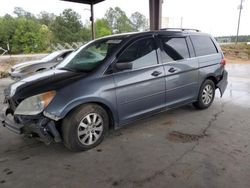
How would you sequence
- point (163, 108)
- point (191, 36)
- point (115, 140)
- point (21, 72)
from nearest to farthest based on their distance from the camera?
point (115, 140) < point (163, 108) < point (191, 36) < point (21, 72)

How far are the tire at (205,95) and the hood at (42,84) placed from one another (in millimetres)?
2422

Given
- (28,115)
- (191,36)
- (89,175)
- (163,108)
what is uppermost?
(191,36)

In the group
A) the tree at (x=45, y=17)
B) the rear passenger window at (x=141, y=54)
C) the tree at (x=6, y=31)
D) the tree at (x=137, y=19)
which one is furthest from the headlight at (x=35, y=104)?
the tree at (x=45, y=17)

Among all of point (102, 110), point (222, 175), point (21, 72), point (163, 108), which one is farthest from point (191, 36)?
point (21, 72)

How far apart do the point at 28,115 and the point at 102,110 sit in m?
0.91

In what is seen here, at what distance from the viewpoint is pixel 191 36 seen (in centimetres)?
415

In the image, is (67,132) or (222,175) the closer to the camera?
(222,175)

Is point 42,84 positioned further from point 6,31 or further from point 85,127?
point 6,31

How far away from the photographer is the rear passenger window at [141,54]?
10.7 ft

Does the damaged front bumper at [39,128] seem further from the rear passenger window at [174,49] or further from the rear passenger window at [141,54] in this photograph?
the rear passenger window at [174,49]

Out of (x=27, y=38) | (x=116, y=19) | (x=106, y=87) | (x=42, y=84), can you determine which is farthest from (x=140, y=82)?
(x=116, y=19)

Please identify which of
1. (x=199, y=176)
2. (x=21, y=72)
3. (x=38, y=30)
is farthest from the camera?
(x=38, y=30)

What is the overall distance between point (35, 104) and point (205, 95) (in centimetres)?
316

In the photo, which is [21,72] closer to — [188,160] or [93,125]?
[93,125]
